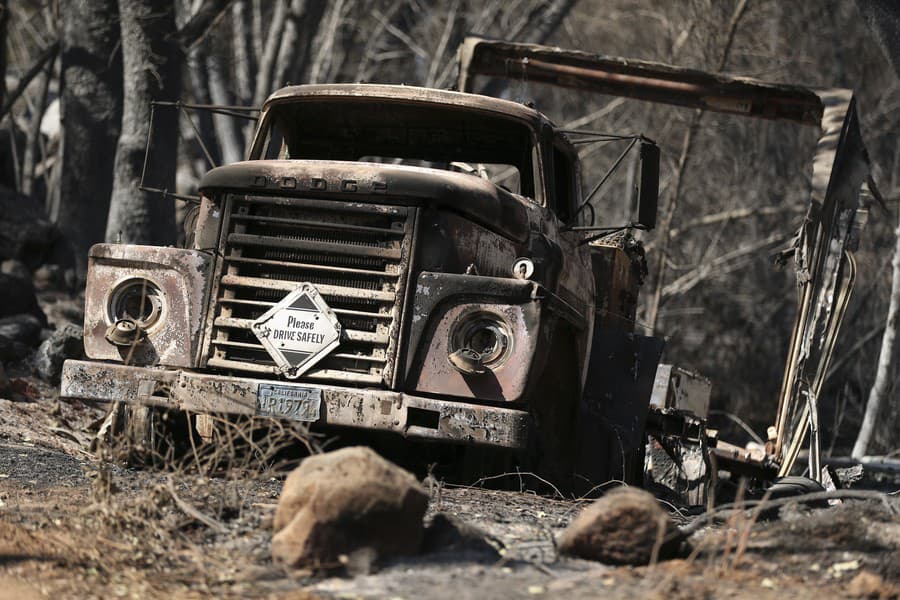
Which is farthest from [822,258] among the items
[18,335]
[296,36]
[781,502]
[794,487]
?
[296,36]

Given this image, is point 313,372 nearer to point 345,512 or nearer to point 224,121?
point 345,512

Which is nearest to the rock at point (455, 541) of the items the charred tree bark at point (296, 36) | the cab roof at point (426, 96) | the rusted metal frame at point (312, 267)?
the rusted metal frame at point (312, 267)

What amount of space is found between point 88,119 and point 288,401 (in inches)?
331

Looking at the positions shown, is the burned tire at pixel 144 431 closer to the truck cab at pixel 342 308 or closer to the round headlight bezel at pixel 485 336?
the truck cab at pixel 342 308

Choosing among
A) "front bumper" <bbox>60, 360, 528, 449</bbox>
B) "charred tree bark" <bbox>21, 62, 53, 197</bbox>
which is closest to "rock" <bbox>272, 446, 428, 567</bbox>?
"front bumper" <bbox>60, 360, 528, 449</bbox>

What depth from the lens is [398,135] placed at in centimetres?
805

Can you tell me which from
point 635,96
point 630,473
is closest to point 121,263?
point 630,473

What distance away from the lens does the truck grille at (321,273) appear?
6.55 m

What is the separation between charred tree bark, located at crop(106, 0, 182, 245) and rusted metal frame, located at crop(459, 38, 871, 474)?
301 cm

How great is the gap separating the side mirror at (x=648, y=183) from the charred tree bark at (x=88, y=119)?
7.74 m

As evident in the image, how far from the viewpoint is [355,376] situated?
6.50 metres

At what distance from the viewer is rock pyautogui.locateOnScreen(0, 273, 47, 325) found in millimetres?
11203

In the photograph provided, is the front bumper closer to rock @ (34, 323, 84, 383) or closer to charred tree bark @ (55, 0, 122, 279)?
rock @ (34, 323, 84, 383)

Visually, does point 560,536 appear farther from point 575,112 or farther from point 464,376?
point 575,112
